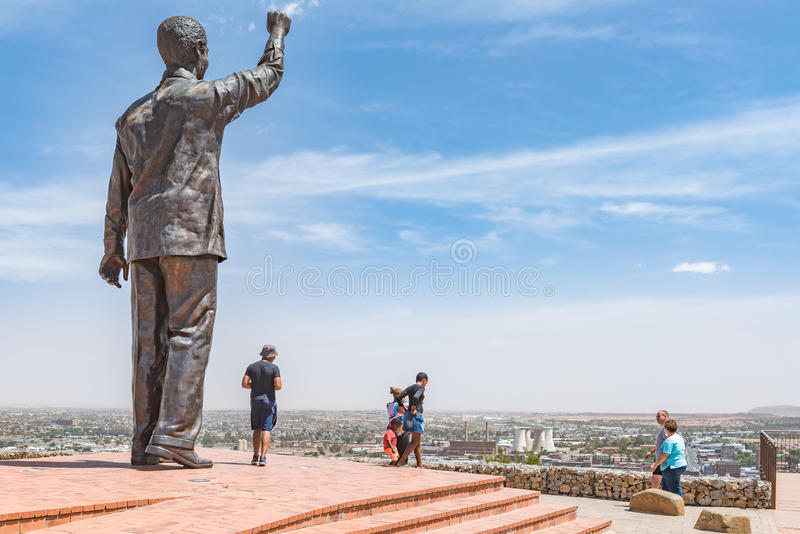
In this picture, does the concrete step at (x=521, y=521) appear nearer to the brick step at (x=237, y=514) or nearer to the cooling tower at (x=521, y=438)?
the brick step at (x=237, y=514)

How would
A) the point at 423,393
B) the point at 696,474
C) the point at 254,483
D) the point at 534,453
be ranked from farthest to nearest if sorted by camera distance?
the point at 534,453 → the point at 696,474 → the point at 423,393 → the point at 254,483

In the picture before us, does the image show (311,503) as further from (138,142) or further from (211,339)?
(138,142)

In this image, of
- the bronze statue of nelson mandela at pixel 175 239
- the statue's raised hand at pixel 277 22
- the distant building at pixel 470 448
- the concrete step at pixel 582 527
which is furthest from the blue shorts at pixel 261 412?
the distant building at pixel 470 448

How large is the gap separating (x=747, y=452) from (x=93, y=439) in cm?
1872

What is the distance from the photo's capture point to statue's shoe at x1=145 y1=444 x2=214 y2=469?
239 inches

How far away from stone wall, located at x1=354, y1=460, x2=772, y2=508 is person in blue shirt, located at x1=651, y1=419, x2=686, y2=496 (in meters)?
1.36

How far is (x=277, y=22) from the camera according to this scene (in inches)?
278

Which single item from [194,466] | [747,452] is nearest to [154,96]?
[194,466]

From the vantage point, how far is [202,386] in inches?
250

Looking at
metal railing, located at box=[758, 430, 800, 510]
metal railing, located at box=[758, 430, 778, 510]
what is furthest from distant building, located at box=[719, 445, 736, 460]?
metal railing, located at box=[758, 430, 778, 510]

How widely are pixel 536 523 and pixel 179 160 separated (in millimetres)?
5066

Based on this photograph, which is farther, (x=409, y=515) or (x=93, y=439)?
(x=93, y=439)

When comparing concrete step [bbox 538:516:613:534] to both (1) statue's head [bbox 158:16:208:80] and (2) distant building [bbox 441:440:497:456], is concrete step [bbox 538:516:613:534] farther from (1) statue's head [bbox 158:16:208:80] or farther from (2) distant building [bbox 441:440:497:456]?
(2) distant building [bbox 441:440:497:456]

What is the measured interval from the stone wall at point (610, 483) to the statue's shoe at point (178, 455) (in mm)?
8646
